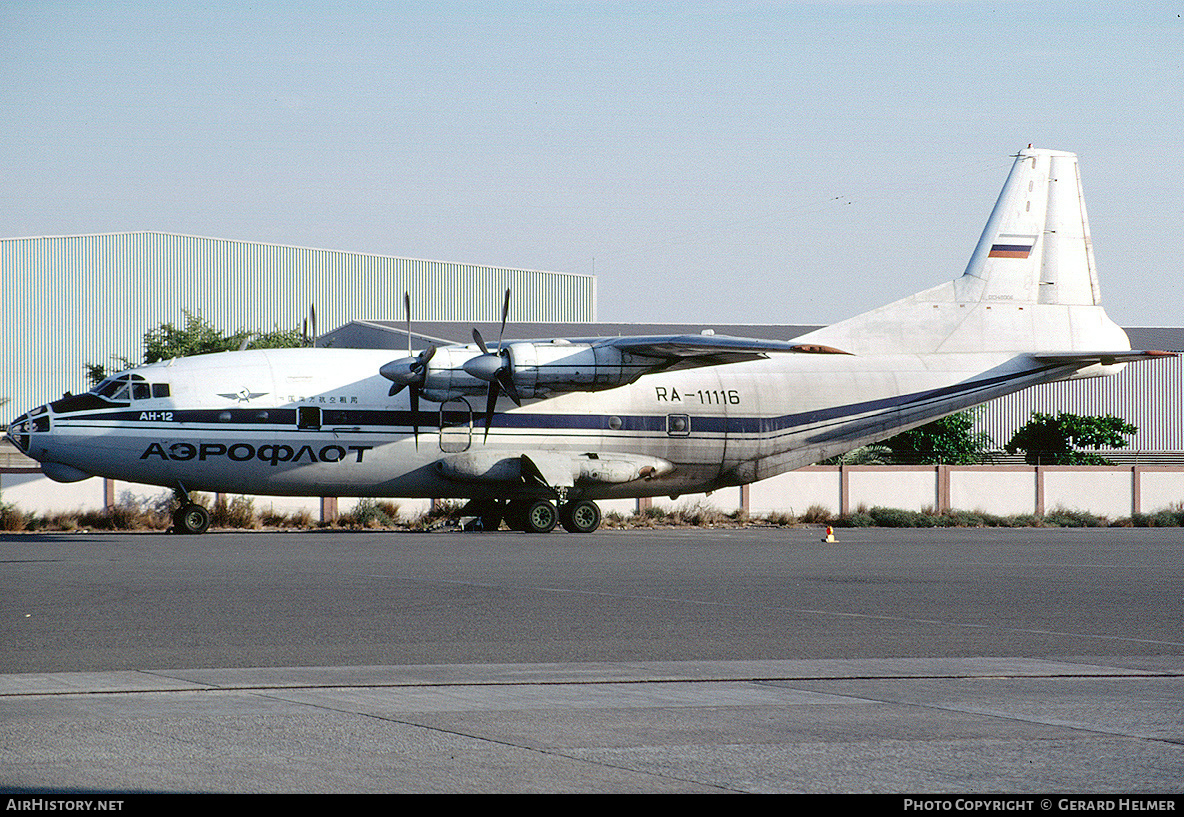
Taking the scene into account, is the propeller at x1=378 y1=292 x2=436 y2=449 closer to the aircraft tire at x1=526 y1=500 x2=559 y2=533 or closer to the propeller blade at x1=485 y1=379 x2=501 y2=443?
the propeller blade at x1=485 y1=379 x2=501 y2=443

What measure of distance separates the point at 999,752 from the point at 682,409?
2546cm

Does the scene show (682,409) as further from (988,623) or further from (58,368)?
(58,368)

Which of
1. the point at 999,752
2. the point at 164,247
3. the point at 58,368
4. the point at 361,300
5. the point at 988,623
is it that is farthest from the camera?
the point at 361,300

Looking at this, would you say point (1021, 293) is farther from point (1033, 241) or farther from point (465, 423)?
point (465, 423)

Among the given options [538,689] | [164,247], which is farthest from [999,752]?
[164,247]

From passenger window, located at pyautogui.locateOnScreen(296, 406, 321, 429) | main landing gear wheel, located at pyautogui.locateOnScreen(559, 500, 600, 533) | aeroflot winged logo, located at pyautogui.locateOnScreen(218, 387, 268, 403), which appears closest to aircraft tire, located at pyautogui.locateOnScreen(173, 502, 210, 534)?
aeroflot winged logo, located at pyautogui.locateOnScreen(218, 387, 268, 403)

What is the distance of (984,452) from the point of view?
184ft

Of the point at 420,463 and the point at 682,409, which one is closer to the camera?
the point at 420,463

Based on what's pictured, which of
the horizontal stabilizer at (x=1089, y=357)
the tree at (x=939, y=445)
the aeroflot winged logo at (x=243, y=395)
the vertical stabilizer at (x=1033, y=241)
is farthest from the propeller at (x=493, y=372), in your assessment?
the tree at (x=939, y=445)

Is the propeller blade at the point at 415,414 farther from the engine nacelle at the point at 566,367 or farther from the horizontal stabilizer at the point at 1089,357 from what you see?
the horizontal stabilizer at the point at 1089,357

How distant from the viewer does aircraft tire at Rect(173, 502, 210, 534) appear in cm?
2916

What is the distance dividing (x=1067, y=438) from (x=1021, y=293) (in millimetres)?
24443

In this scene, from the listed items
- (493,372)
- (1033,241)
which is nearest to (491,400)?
(493,372)

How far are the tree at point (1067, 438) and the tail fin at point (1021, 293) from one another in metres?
19.8
